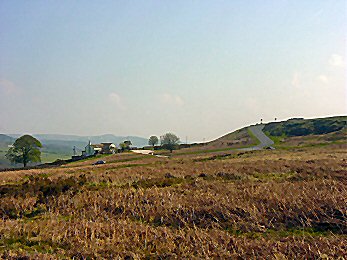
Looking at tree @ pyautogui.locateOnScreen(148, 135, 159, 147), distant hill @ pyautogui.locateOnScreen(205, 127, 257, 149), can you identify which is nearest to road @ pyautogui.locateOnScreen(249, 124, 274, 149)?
distant hill @ pyautogui.locateOnScreen(205, 127, 257, 149)

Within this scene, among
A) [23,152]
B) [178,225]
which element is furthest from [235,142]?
[178,225]

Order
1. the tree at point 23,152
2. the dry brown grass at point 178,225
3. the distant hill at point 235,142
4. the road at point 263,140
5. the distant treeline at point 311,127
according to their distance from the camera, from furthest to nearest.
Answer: the distant treeline at point 311,127 → the distant hill at point 235,142 → the road at point 263,140 → the tree at point 23,152 → the dry brown grass at point 178,225

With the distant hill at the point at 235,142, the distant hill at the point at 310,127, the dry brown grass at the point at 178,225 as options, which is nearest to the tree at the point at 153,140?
the distant hill at the point at 235,142

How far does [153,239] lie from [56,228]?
184 inches

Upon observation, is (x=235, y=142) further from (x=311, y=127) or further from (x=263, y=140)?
(x=311, y=127)

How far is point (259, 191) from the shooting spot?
1859 centimetres

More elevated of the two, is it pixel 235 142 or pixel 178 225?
pixel 235 142

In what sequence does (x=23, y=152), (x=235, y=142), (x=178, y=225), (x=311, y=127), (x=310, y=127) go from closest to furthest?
(x=178, y=225)
(x=23, y=152)
(x=235, y=142)
(x=311, y=127)
(x=310, y=127)

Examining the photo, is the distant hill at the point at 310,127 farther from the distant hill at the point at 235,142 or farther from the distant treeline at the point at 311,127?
the distant hill at the point at 235,142

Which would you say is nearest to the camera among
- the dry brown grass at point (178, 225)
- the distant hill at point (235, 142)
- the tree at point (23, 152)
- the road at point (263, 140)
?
the dry brown grass at point (178, 225)

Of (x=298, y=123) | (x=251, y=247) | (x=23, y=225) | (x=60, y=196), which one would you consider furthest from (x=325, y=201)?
(x=298, y=123)

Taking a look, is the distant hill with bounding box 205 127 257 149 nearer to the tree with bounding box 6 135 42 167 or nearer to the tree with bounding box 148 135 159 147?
the tree with bounding box 148 135 159 147

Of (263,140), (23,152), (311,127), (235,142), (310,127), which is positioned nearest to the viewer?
(23,152)

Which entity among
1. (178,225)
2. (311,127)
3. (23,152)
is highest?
(311,127)
